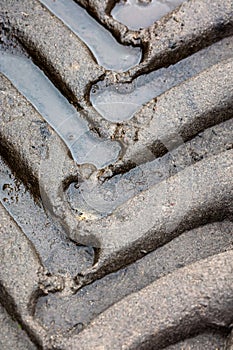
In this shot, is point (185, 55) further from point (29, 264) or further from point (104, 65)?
point (29, 264)

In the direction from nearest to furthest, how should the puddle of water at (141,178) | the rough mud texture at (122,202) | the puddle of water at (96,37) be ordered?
the rough mud texture at (122,202) → the puddle of water at (141,178) → the puddle of water at (96,37)

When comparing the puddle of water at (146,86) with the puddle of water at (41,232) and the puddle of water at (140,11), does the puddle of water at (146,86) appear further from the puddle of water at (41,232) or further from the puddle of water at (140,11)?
the puddle of water at (41,232)

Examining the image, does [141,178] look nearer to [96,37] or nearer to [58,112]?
[58,112]

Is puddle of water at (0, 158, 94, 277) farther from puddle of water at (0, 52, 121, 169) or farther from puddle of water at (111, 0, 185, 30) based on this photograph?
puddle of water at (111, 0, 185, 30)

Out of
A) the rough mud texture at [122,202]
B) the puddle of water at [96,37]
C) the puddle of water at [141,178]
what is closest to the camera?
the rough mud texture at [122,202]

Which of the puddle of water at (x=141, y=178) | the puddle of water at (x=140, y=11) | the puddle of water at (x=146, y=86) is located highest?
the puddle of water at (x=140, y=11)

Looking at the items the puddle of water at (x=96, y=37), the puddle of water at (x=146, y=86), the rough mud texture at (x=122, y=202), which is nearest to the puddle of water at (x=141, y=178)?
the rough mud texture at (x=122, y=202)

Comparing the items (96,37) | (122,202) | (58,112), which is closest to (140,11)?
(96,37)

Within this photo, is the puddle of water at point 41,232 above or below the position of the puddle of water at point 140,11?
below
